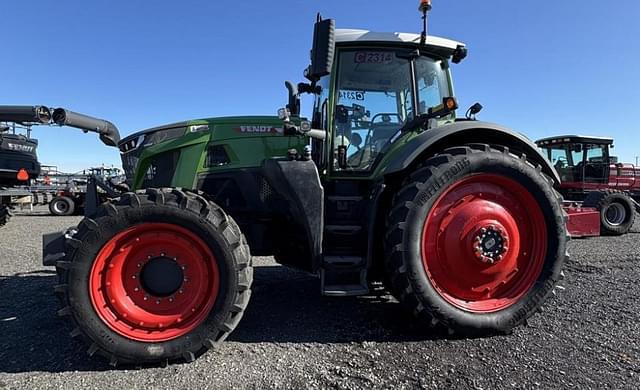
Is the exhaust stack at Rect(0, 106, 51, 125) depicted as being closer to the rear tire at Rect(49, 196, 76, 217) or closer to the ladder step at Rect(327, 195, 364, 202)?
the ladder step at Rect(327, 195, 364, 202)

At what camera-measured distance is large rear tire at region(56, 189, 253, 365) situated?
2.56 metres

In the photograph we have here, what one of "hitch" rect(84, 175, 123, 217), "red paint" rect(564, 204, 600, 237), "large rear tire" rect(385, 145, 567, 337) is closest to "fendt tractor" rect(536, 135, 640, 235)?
"red paint" rect(564, 204, 600, 237)

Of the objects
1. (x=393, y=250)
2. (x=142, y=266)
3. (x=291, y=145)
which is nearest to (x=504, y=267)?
(x=393, y=250)

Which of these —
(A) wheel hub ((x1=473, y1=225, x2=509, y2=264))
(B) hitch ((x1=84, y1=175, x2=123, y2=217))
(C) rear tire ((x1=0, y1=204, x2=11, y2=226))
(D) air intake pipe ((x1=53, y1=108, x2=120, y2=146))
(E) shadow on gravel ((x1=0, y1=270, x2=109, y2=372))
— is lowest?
(E) shadow on gravel ((x1=0, y1=270, x2=109, y2=372))

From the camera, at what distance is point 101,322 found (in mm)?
2582

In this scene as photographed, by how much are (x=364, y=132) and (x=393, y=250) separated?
1154mm

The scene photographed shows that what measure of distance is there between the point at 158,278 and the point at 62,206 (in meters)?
13.5

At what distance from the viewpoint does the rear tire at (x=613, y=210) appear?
30.7 ft

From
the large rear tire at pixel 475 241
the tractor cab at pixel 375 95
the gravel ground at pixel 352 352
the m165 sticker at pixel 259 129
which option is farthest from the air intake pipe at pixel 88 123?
the large rear tire at pixel 475 241

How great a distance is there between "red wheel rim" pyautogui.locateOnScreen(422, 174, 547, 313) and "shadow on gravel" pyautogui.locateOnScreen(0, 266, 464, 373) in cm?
47

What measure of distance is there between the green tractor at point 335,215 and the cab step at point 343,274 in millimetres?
13

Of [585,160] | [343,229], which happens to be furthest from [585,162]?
[343,229]

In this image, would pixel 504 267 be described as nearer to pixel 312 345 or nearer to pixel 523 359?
Answer: pixel 523 359

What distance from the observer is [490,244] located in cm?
303
